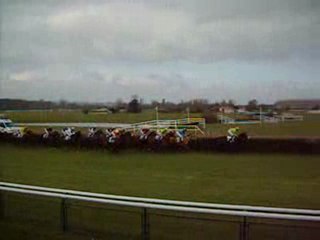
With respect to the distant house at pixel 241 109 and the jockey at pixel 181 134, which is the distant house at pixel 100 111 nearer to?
the jockey at pixel 181 134

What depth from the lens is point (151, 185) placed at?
155 inches

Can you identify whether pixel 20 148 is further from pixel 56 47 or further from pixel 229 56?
pixel 229 56

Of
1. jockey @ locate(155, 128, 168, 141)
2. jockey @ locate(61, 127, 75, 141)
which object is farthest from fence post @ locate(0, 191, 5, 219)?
jockey @ locate(155, 128, 168, 141)

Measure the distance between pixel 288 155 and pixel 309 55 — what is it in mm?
550

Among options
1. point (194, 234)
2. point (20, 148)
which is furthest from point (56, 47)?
point (194, 234)

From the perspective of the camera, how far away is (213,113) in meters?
3.76

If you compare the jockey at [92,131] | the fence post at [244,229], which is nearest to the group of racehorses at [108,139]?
the jockey at [92,131]

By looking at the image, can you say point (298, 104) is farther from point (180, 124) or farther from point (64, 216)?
point (64, 216)

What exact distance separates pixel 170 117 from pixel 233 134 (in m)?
0.40

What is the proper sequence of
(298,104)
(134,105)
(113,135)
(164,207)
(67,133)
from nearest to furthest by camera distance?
(298,104) → (164,207) → (134,105) → (113,135) → (67,133)

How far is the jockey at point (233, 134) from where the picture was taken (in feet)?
12.1

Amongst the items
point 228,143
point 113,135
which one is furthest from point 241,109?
point 113,135

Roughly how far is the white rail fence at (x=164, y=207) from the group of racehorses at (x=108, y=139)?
12.0 inches

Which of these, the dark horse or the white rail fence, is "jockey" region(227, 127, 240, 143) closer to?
the dark horse
